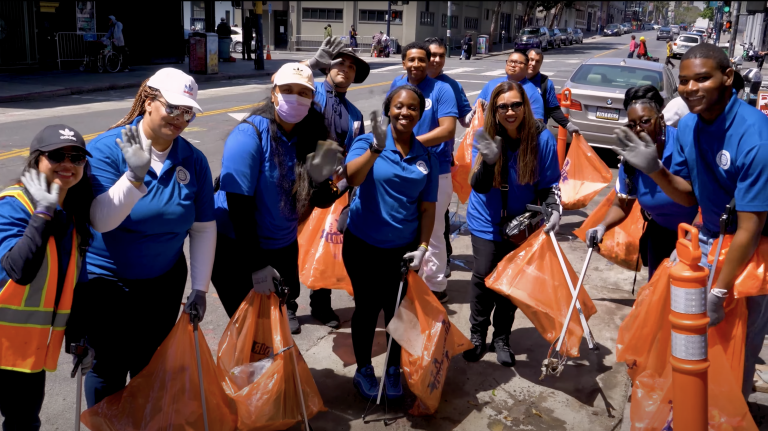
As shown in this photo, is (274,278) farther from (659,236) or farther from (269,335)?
(659,236)

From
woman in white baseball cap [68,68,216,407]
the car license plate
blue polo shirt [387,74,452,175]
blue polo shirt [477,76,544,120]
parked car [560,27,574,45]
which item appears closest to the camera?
woman in white baseball cap [68,68,216,407]

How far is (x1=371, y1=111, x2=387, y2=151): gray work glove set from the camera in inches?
131

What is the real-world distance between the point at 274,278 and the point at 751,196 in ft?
7.20

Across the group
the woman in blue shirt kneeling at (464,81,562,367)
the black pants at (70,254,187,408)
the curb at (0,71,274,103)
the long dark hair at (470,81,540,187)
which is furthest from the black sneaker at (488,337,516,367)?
the curb at (0,71,274,103)

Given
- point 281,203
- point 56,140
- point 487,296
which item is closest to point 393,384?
point 487,296

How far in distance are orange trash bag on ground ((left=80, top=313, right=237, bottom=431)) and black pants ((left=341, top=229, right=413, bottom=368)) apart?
3.49 ft

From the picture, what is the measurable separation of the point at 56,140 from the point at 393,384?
2.26 metres

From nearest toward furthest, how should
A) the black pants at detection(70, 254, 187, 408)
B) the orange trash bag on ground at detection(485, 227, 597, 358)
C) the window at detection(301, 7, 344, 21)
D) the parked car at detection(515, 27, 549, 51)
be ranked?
the black pants at detection(70, 254, 187, 408)
the orange trash bag on ground at detection(485, 227, 597, 358)
the parked car at detection(515, 27, 549, 51)
the window at detection(301, 7, 344, 21)

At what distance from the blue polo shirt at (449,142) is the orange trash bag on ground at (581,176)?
2.06m

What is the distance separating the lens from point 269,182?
3.38m

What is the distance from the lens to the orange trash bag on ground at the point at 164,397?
2.86 m

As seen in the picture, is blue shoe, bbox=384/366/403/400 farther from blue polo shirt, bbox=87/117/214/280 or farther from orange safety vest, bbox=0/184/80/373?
orange safety vest, bbox=0/184/80/373

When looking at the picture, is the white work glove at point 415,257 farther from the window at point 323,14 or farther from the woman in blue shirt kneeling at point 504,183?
the window at point 323,14

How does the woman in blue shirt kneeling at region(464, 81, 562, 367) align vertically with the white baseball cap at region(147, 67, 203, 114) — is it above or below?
below
